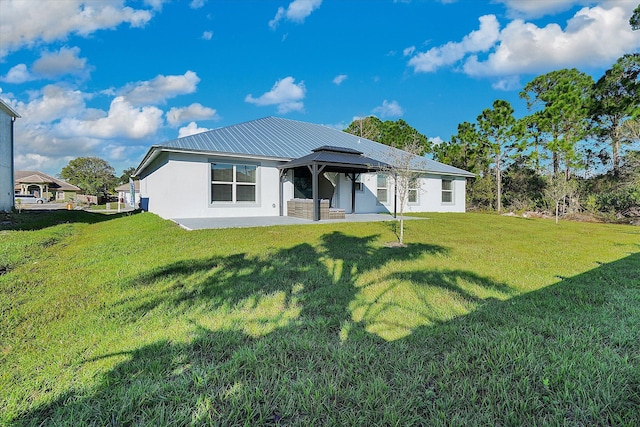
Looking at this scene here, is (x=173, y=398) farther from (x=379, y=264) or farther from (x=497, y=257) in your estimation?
(x=497, y=257)

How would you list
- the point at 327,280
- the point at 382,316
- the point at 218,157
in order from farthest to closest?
1. the point at 218,157
2. the point at 327,280
3. the point at 382,316

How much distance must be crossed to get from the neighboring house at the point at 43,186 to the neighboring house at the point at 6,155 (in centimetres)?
2772

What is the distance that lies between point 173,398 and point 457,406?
1.70 metres

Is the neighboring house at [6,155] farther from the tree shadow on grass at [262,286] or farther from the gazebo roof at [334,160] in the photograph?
the tree shadow on grass at [262,286]

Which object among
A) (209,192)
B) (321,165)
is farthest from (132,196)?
(321,165)

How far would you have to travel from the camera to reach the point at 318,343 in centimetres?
248

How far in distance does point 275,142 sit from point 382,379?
14.2 metres

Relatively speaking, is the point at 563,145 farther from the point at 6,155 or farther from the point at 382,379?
the point at 6,155

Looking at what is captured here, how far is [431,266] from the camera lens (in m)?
5.05

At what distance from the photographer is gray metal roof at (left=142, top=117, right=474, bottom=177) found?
40.1 ft

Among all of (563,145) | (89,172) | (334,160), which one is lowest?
(334,160)

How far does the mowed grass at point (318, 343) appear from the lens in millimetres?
1720

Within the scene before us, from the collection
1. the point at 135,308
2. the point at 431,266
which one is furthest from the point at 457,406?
the point at 431,266

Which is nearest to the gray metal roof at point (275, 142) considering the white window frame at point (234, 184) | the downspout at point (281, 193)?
the white window frame at point (234, 184)
